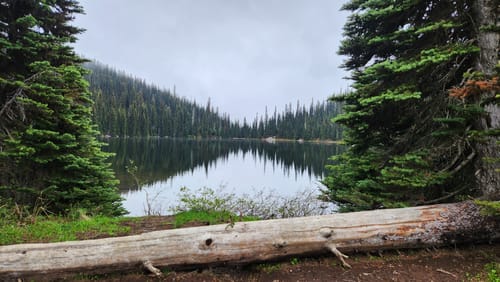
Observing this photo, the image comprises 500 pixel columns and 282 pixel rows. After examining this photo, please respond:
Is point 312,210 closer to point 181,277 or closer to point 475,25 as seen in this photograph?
point 181,277

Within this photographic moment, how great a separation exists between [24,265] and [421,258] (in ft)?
19.6

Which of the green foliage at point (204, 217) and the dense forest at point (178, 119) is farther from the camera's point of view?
the dense forest at point (178, 119)

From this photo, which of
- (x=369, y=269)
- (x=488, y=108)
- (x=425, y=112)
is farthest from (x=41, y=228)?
(x=488, y=108)

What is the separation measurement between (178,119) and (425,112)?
100940 millimetres

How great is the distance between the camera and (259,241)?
3676mm

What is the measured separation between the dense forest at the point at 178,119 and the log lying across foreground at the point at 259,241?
232 ft

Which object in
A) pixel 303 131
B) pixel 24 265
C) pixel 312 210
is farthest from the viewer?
pixel 303 131

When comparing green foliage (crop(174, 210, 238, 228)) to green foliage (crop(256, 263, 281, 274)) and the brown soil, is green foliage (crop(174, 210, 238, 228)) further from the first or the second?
the brown soil

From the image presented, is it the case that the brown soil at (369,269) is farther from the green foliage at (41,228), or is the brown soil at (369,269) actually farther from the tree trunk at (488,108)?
the green foliage at (41,228)

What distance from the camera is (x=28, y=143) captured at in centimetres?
641

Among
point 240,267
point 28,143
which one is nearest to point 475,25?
point 240,267

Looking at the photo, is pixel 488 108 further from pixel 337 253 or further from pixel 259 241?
pixel 259 241

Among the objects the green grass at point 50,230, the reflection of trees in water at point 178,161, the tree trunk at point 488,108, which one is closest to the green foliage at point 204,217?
the green grass at point 50,230

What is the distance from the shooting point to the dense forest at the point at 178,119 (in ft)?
234
